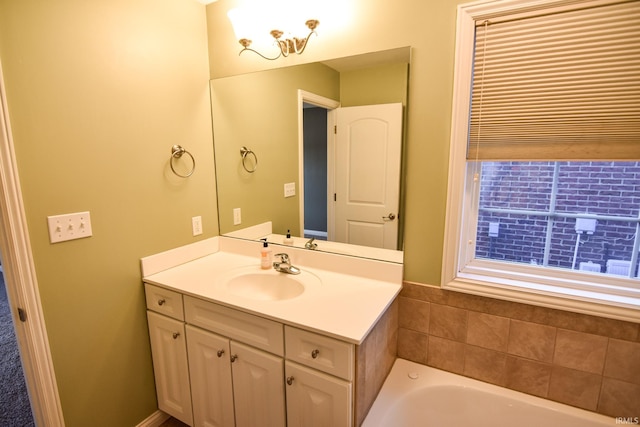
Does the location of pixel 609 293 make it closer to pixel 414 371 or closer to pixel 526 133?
pixel 526 133

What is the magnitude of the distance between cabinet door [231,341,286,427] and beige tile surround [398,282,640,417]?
694 millimetres

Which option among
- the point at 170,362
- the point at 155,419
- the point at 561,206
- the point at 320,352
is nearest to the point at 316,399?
the point at 320,352

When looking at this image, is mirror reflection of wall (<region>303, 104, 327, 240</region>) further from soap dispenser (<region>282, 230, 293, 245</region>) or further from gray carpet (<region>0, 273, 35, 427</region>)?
gray carpet (<region>0, 273, 35, 427</region>)

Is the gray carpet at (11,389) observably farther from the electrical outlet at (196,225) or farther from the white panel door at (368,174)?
the white panel door at (368,174)

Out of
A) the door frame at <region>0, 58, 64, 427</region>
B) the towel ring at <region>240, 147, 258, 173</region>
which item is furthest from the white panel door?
the door frame at <region>0, 58, 64, 427</region>

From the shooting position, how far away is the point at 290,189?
195 centimetres

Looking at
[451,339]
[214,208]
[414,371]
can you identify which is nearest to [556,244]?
[451,339]

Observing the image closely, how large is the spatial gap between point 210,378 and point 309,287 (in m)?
0.65

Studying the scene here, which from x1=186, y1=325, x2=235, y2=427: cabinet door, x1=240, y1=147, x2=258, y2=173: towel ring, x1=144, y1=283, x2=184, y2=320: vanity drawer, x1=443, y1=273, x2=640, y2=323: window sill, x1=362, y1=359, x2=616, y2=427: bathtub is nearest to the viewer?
x1=443, y1=273, x2=640, y2=323: window sill

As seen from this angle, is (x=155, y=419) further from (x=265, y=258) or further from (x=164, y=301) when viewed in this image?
(x=265, y=258)

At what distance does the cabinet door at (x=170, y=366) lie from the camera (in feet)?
5.31

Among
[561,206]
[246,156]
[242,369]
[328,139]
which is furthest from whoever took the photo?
[561,206]

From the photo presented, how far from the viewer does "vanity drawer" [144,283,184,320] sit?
1.58m

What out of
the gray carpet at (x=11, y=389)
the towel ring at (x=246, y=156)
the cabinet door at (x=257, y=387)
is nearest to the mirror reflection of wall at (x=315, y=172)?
the towel ring at (x=246, y=156)
